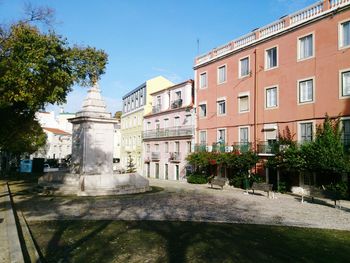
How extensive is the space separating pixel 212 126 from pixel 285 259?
93.5ft

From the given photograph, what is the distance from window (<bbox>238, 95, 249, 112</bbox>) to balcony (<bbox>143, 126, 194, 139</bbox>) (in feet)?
27.1

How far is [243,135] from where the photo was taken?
31.9 meters

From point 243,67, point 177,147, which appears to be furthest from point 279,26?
point 177,147

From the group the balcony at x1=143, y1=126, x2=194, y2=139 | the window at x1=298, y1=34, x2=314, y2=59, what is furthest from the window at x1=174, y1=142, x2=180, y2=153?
the window at x1=298, y1=34, x2=314, y2=59

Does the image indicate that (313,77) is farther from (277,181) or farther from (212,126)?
(212,126)

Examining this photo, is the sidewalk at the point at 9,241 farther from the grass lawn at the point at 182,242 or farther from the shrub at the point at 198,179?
the shrub at the point at 198,179

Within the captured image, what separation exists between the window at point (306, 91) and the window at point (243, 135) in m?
6.38

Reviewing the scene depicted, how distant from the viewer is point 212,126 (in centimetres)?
3619

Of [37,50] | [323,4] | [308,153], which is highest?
[323,4]

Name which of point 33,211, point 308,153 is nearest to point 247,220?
point 33,211

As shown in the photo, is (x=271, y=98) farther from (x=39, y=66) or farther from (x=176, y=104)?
(x=39, y=66)

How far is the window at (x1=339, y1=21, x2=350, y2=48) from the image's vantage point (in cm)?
2327

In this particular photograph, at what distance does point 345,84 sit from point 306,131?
4520 mm

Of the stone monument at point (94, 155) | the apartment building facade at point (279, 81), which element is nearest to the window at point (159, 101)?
the apartment building facade at point (279, 81)
